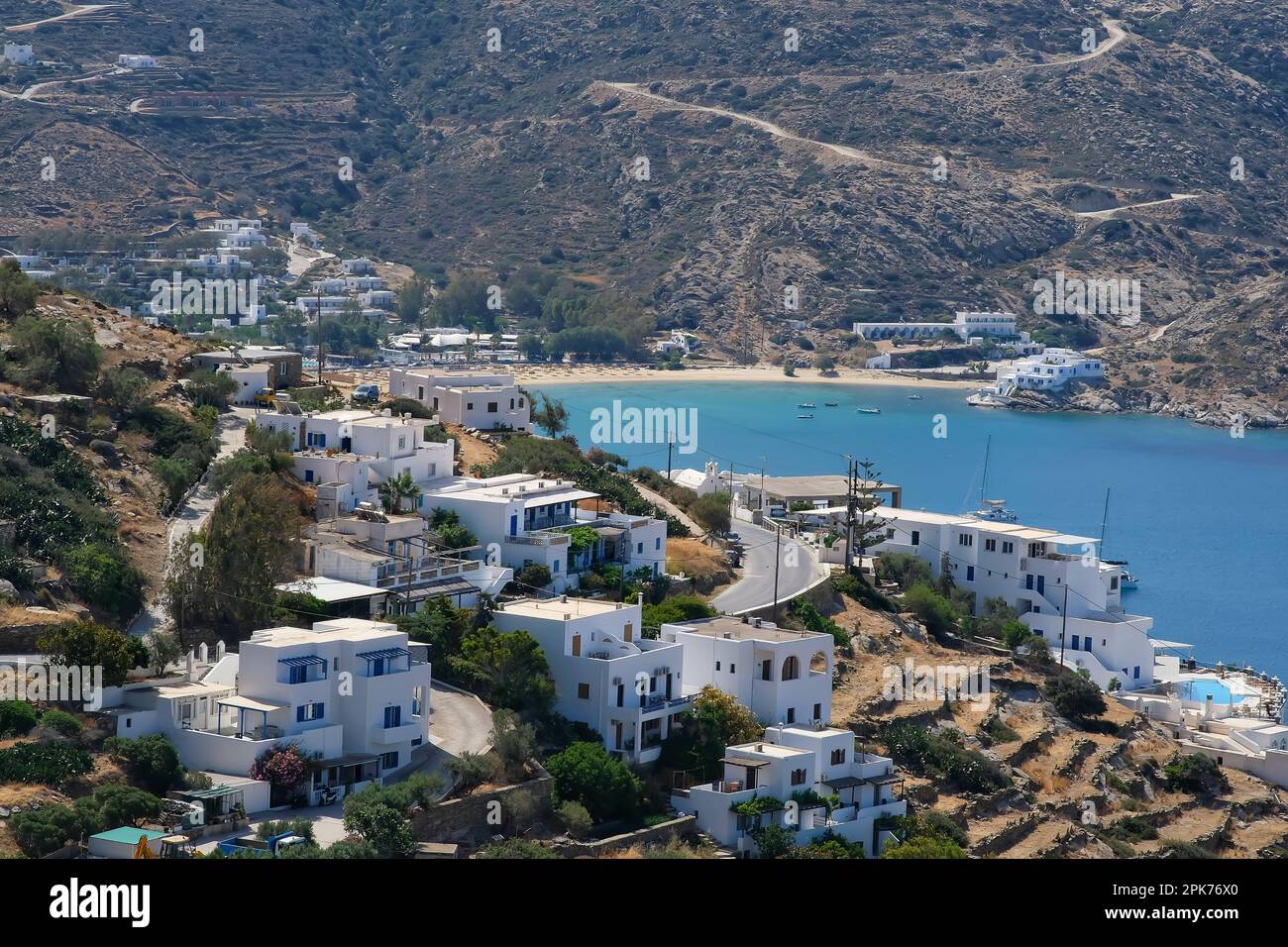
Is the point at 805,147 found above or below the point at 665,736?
above

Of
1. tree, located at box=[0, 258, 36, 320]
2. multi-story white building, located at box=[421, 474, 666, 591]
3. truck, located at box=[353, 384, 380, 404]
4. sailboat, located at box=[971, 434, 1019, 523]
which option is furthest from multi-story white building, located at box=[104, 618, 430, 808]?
sailboat, located at box=[971, 434, 1019, 523]

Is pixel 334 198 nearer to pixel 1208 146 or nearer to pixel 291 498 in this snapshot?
pixel 1208 146

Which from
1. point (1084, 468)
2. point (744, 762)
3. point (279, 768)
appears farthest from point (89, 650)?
point (1084, 468)

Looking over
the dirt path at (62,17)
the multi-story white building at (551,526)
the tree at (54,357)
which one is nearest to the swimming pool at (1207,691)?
the multi-story white building at (551,526)

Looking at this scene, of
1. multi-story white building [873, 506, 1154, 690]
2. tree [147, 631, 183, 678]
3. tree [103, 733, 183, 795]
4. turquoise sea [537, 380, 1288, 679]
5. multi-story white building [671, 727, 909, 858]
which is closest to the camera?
tree [103, 733, 183, 795]

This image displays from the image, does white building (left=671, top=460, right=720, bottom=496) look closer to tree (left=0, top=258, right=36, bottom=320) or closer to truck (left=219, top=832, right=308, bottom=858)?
tree (left=0, top=258, right=36, bottom=320)
